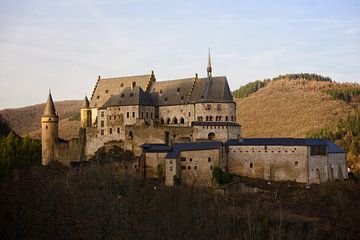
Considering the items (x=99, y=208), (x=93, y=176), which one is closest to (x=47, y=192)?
(x=99, y=208)

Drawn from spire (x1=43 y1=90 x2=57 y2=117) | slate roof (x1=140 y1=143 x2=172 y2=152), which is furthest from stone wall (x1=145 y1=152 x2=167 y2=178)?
spire (x1=43 y1=90 x2=57 y2=117)

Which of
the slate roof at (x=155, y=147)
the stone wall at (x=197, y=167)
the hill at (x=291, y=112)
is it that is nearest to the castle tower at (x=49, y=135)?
the slate roof at (x=155, y=147)

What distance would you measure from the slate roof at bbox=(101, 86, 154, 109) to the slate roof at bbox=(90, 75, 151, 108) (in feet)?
9.92

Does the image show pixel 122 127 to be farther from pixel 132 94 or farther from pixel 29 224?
pixel 29 224

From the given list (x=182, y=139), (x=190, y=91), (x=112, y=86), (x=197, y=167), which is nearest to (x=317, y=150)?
(x=197, y=167)

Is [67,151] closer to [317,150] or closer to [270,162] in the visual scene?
[270,162]

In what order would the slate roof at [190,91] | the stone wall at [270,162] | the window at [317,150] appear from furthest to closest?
the slate roof at [190,91]
the window at [317,150]
the stone wall at [270,162]

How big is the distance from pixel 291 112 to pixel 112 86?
326 ft

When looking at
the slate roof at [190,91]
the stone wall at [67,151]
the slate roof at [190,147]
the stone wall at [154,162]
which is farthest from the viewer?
the stone wall at [67,151]

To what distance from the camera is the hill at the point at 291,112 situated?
5965 inches

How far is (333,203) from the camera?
60.8 meters

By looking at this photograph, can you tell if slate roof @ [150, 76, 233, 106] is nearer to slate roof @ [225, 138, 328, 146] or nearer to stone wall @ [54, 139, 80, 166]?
slate roof @ [225, 138, 328, 146]

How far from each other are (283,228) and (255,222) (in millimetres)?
2741

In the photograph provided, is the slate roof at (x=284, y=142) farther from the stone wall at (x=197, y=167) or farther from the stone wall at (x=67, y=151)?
the stone wall at (x=67, y=151)
